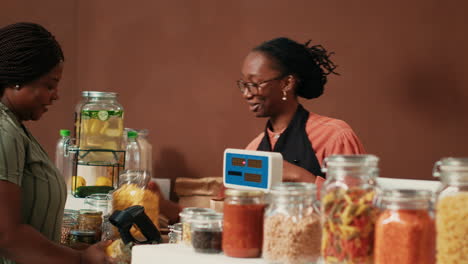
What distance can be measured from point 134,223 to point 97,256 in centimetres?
13

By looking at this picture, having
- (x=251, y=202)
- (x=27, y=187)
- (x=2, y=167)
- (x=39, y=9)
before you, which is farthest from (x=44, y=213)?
(x=39, y=9)

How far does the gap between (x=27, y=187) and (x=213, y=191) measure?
6.21 feet

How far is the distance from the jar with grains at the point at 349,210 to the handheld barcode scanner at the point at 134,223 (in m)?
0.72

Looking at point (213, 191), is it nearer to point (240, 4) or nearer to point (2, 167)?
point (240, 4)

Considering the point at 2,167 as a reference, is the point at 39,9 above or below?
above

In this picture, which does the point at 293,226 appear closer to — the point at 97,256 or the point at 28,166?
the point at 97,256

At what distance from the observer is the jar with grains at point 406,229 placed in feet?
3.69

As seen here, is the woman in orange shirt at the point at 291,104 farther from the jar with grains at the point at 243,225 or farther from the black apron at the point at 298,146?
the jar with grains at the point at 243,225

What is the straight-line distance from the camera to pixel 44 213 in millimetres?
1917

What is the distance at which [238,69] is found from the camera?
3.92 m

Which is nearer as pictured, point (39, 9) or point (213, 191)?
point (213, 191)

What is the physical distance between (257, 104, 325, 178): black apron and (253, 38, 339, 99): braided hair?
0.14 meters

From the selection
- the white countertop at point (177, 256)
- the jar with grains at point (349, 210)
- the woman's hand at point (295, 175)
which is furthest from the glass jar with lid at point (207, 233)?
the woman's hand at point (295, 175)

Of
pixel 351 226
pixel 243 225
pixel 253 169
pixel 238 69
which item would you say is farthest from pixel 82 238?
pixel 238 69
